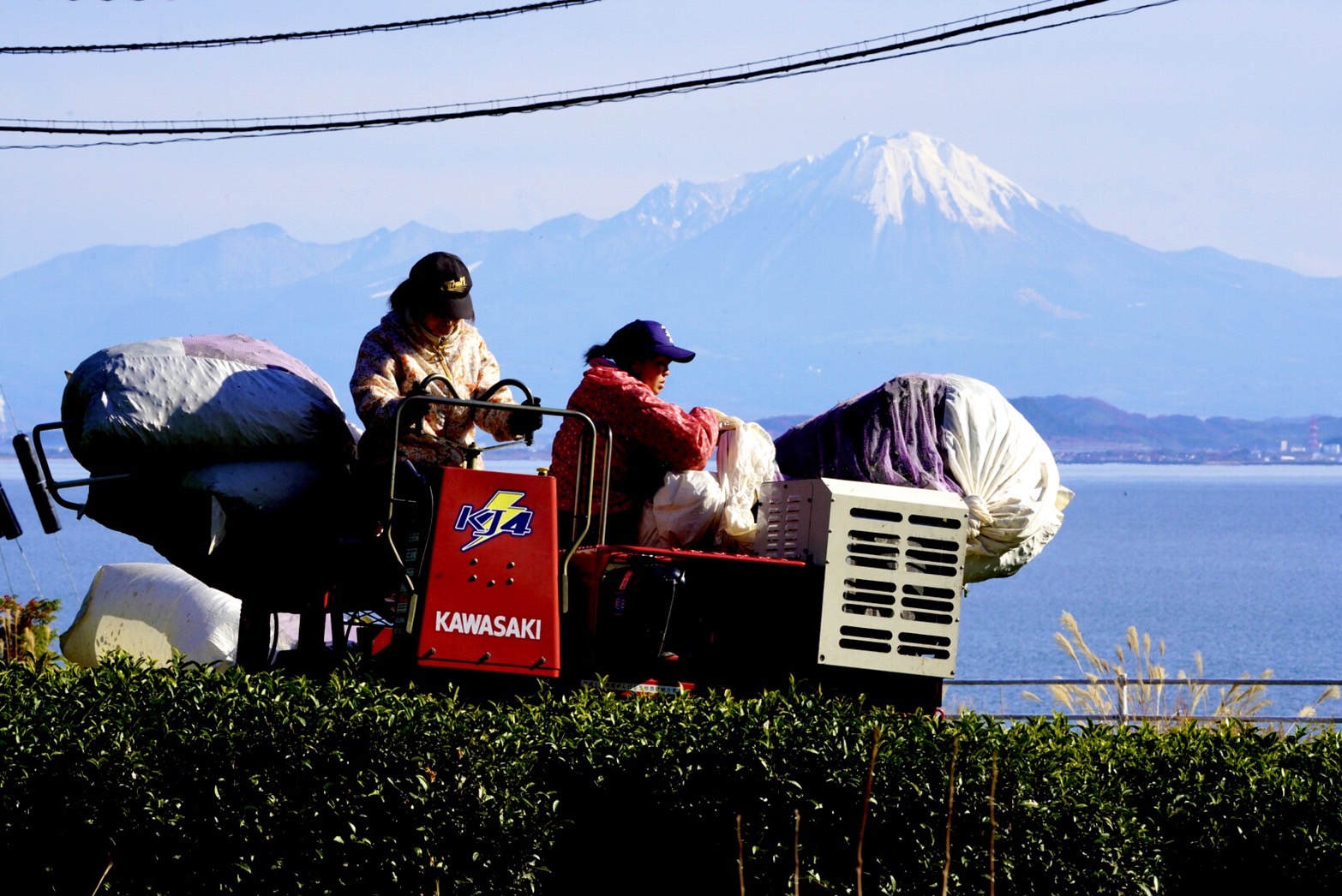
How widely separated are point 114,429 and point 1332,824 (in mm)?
5446

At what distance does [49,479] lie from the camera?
8.70 metres

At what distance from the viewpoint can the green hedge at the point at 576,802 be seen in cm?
618

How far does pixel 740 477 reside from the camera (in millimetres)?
8633

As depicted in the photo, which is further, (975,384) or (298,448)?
(975,384)

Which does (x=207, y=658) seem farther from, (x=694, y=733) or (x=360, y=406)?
(x=694, y=733)

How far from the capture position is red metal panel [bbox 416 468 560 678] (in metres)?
7.39

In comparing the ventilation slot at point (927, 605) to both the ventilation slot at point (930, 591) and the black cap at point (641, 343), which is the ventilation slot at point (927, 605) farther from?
the black cap at point (641, 343)

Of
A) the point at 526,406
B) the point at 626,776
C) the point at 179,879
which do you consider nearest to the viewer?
the point at 179,879

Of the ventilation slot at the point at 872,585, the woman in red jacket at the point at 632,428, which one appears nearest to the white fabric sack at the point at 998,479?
the ventilation slot at the point at 872,585

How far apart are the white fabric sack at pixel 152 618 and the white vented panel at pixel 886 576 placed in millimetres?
10224

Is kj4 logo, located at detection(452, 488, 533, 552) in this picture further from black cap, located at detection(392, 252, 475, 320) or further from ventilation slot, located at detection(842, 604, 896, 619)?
ventilation slot, located at detection(842, 604, 896, 619)

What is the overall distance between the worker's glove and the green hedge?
164 cm

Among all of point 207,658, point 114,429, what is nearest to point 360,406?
point 114,429

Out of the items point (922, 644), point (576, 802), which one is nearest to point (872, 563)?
point (922, 644)
